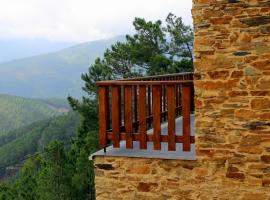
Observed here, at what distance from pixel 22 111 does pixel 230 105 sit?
132m

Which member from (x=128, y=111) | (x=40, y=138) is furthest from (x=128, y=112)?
(x=40, y=138)

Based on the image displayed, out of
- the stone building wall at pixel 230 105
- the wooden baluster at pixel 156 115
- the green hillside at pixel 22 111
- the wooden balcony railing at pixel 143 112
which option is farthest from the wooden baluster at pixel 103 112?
the green hillside at pixel 22 111

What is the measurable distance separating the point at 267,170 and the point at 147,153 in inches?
56.6

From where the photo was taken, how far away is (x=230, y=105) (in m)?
4.94

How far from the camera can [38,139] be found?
7412cm

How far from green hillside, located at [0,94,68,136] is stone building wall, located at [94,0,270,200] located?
12137 centimetres

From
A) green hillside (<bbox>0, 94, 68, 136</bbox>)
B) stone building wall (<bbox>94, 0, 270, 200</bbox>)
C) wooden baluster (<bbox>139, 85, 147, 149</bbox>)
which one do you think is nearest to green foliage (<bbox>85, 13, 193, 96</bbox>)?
wooden baluster (<bbox>139, 85, 147, 149</bbox>)

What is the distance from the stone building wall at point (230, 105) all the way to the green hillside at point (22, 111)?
398ft

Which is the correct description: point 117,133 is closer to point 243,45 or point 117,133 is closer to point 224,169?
point 224,169

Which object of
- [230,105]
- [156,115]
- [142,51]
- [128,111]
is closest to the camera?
[230,105]

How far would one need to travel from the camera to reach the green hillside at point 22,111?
12654cm

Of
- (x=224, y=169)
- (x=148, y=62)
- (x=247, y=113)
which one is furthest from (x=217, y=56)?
(x=148, y=62)

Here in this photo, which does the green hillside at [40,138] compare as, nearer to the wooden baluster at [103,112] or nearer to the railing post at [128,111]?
the wooden baluster at [103,112]

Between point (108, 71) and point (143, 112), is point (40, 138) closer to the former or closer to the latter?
point (108, 71)
